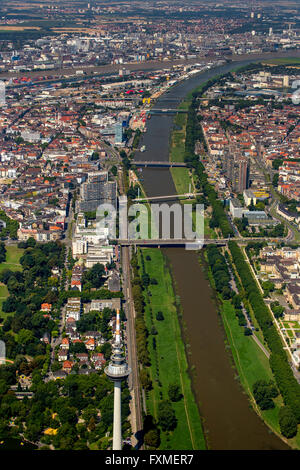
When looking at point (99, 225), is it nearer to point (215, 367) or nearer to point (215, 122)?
point (215, 367)

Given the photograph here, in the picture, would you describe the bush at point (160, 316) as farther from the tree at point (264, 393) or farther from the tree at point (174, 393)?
the tree at point (264, 393)

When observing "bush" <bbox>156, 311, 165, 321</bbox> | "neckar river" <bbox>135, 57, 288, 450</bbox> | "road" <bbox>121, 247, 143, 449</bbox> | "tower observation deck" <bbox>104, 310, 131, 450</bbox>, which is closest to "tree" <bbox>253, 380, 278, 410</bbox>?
"neckar river" <bbox>135, 57, 288, 450</bbox>

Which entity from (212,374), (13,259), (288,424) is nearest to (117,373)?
(288,424)

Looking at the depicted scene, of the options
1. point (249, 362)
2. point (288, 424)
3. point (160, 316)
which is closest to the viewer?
point (288, 424)

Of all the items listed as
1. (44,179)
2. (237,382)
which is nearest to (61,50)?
(44,179)

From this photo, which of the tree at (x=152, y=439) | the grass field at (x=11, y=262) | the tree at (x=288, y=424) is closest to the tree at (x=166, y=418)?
the tree at (x=152, y=439)

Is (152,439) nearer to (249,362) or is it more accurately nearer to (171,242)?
(249,362)
